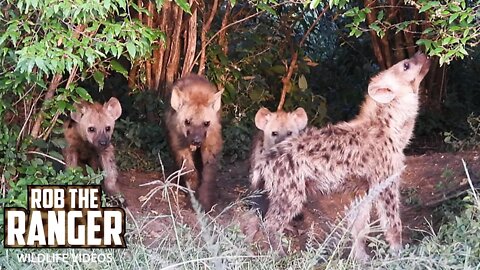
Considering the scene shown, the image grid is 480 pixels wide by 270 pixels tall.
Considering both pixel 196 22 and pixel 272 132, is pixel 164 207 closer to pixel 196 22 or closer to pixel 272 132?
pixel 272 132

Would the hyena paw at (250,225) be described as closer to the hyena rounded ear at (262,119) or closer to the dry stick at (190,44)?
the hyena rounded ear at (262,119)

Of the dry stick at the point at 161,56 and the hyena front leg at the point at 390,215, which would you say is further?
the dry stick at the point at 161,56

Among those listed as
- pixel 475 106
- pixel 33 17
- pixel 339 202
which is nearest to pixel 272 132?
pixel 339 202

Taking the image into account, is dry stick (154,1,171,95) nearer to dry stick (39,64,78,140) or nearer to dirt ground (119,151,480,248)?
dirt ground (119,151,480,248)

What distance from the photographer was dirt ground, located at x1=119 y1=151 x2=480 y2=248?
5070 mm

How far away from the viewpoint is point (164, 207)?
18.5ft

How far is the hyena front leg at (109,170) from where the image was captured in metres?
5.70

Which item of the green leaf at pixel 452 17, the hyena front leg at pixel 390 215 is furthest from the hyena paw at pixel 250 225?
the green leaf at pixel 452 17

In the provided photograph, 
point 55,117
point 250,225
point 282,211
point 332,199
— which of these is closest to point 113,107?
point 55,117

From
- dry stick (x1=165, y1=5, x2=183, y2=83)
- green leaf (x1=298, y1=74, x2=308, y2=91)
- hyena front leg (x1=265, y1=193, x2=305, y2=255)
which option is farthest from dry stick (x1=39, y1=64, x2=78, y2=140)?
green leaf (x1=298, y1=74, x2=308, y2=91)

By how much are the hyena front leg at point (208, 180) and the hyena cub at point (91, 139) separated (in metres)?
0.60

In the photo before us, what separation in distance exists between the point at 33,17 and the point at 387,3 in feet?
10.2

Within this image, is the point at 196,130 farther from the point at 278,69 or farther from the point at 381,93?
the point at 278,69

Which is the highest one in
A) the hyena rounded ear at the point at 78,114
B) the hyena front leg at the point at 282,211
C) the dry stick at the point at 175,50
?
the dry stick at the point at 175,50
